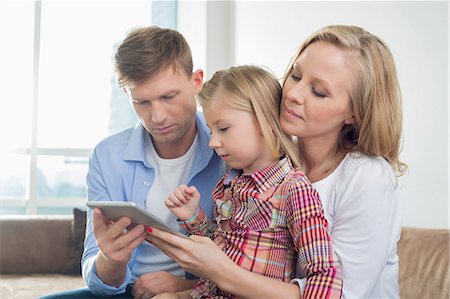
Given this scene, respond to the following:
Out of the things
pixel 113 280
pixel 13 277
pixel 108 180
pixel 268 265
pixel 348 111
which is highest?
pixel 348 111

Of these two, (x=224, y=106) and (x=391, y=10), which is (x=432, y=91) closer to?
(x=391, y=10)

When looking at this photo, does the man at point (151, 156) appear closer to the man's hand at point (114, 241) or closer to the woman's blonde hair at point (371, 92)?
the man's hand at point (114, 241)

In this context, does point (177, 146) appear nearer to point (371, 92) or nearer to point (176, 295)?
point (176, 295)

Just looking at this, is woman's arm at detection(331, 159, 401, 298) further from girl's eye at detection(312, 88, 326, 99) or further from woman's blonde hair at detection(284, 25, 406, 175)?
girl's eye at detection(312, 88, 326, 99)

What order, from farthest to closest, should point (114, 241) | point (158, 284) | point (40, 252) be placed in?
point (40, 252) < point (158, 284) < point (114, 241)

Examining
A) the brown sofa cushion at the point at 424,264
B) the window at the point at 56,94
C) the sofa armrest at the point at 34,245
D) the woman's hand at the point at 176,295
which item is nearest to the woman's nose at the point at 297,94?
the woman's hand at the point at 176,295

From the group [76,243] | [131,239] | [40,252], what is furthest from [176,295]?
[40,252]

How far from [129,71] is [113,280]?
2.18ft

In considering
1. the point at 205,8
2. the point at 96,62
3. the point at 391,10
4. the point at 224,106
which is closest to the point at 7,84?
the point at 96,62

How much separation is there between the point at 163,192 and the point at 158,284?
33 cm

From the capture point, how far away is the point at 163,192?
2277mm

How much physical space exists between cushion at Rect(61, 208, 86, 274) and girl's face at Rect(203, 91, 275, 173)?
107 inches

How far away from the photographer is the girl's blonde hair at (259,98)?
6.17 ft

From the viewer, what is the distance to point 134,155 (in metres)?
2.29
